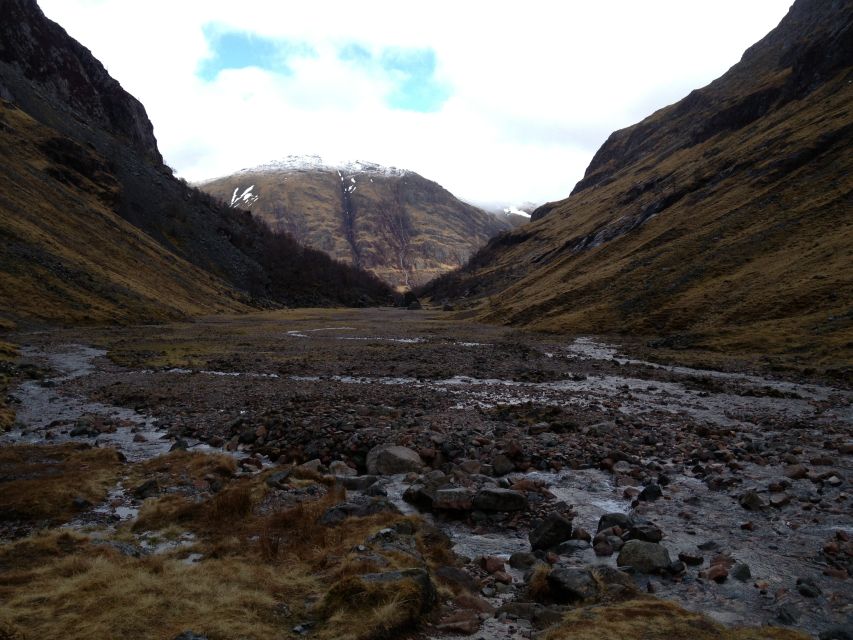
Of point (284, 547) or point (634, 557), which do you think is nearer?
point (634, 557)

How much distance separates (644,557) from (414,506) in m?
6.55

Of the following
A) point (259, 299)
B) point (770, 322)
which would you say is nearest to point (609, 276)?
point (770, 322)

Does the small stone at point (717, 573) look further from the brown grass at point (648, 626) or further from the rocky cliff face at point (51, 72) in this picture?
the rocky cliff face at point (51, 72)

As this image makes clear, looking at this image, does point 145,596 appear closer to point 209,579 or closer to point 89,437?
point 209,579

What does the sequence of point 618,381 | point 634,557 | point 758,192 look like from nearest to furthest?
1. point 634,557
2. point 618,381
3. point 758,192

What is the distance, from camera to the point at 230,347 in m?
61.3

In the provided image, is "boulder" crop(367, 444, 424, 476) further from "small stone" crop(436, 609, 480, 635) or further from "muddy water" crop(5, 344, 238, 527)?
"small stone" crop(436, 609, 480, 635)

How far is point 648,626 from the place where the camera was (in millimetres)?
8883

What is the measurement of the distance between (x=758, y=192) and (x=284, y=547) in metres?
105

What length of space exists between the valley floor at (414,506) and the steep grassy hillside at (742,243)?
23.7m

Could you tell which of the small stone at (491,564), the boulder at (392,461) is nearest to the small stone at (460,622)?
the small stone at (491,564)

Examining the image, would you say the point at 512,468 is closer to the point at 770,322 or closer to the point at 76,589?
the point at 76,589

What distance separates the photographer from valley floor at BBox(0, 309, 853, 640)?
31.1ft

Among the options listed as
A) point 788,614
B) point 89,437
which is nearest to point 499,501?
point 788,614
